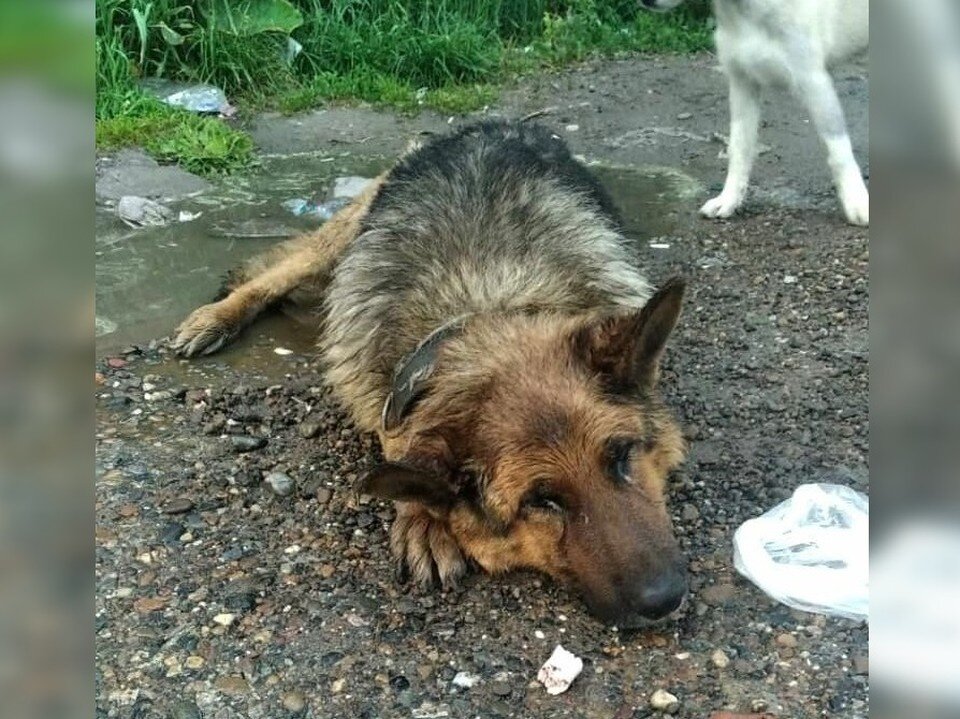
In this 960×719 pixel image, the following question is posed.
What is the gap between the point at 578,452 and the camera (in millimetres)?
2703

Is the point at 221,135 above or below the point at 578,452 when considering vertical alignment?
below

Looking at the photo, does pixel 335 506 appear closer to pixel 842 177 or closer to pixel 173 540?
pixel 173 540

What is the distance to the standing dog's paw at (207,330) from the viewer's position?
4637 millimetres

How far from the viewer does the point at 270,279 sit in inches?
200

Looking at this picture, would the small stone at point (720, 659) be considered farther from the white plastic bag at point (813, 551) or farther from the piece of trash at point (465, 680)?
the piece of trash at point (465, 680)

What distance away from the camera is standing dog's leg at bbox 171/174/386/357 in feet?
15.4

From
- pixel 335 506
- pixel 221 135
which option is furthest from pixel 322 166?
pixel 335 506

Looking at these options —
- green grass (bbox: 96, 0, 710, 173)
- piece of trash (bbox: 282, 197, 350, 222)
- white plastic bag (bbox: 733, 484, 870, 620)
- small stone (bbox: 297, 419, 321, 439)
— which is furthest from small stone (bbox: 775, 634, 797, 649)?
green grass (bbox: 96, 0, 710, 173)

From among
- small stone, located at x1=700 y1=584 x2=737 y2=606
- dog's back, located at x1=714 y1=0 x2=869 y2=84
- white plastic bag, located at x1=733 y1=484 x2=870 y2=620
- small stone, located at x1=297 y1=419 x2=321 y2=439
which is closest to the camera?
white plastic bag, located at x1=733 y1=484 x2=870 y2=620

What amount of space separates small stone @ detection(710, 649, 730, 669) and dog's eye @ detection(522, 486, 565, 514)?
594 millimetres

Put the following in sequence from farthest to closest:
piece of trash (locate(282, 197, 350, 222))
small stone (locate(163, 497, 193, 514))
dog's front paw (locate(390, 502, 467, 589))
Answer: piece of trash (locate(282, 197, 350, 222)) < small stone (locate(163, 497, 193, 514)) < dog's front paw (locate(390, 502, 467, 589))

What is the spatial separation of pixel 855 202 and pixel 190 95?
5.62 metres

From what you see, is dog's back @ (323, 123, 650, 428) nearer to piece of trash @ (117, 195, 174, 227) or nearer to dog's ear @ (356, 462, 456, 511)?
dog's ear @ (356, 462, 456, 511)
